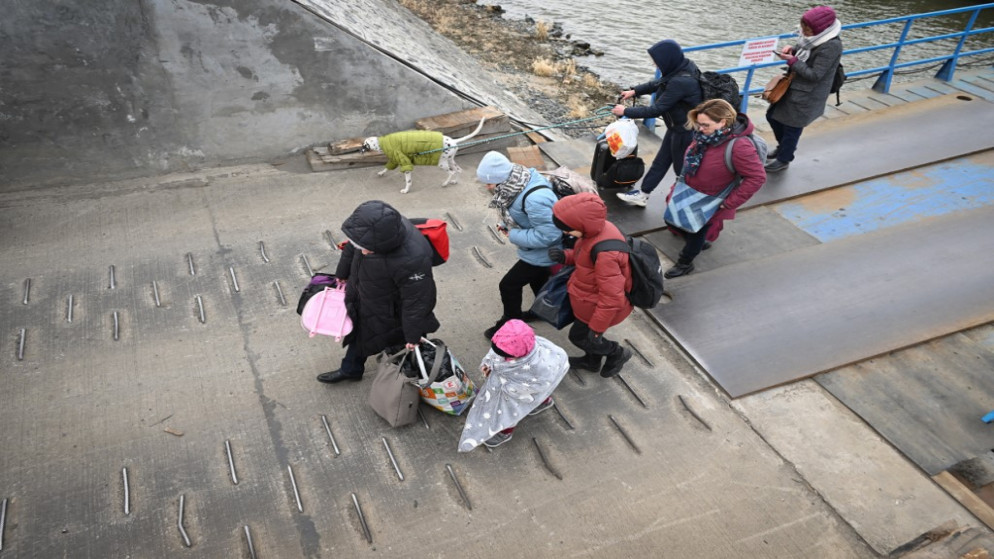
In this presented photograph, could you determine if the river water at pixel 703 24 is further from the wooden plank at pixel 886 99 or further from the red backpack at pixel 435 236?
the red backpack at pixel 435 236

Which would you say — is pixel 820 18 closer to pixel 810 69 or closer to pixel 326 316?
pixel 810 69

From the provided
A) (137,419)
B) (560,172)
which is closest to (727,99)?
(560,172)

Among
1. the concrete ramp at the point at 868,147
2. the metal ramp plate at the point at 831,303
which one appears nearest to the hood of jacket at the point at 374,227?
the metal ramp plate at the point at 831,303

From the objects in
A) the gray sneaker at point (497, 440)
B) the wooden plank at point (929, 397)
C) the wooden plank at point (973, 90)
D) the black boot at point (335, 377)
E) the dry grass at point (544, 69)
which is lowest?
the dry grass at point (544, 69)

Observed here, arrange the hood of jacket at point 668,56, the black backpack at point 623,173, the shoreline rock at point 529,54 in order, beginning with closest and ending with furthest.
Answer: the hood of jacket at point 668,56 < the black backpack at point 623,173 < the shoreline rock at point 529,54

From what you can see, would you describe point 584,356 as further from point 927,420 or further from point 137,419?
point 137,419

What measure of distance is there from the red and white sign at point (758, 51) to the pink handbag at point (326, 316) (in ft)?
20.2

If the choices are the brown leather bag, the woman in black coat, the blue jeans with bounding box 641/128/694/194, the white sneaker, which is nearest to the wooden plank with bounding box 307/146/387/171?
the white sneaker

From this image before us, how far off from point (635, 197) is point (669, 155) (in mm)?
604

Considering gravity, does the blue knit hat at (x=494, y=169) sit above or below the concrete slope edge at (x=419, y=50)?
above

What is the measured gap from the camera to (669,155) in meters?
6.53

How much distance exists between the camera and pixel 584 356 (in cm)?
498

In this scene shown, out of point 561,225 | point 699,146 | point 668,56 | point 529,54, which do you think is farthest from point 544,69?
point 561,225

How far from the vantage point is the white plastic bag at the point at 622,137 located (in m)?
6.12
